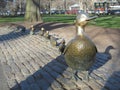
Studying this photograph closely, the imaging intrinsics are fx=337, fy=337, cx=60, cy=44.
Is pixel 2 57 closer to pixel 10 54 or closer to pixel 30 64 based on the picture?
pixel 10 54

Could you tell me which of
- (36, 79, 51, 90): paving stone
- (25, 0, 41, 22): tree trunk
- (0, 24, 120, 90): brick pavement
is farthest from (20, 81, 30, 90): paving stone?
(25, 0, 41, 22): tree trunk

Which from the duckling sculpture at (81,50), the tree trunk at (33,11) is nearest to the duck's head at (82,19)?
the duckling sculpture at (81,50)

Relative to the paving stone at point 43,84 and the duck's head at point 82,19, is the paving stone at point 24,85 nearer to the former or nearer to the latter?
the paving stone at point 43,84

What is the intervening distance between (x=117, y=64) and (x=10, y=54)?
4.68 meters

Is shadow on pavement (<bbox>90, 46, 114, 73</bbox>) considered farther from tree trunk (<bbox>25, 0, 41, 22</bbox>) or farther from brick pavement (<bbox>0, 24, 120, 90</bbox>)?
tree trunk (<bbox>25, 0, 41, 22</bbox>)

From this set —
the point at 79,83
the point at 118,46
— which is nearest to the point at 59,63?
the point at 79,83

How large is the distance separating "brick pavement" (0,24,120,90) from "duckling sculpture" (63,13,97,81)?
1.77 ft

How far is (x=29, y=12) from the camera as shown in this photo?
38219 mm

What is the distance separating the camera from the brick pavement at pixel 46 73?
7.91m

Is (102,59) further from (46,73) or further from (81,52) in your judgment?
(81,52)

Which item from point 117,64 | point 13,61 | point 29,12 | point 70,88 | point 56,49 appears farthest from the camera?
point 29,12

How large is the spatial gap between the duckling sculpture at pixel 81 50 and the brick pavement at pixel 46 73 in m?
0.54

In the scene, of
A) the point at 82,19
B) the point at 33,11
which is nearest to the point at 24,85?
the point at 82,19

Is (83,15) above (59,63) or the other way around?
above
